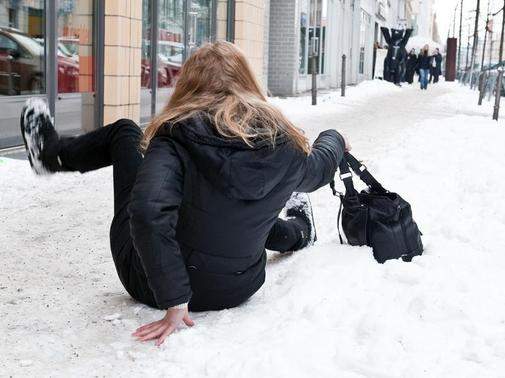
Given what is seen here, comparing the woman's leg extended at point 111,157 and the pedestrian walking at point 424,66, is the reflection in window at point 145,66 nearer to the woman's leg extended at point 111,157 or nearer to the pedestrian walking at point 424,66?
the woman's leg extended at point 111,157

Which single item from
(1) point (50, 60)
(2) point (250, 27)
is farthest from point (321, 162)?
(2) point (250, 27)

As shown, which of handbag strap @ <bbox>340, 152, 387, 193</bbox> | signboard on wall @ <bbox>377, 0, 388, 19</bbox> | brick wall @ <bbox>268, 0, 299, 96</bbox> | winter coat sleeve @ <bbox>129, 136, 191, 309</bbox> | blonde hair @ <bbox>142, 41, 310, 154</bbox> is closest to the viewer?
winter coat sleeve @ <bbox>129, 136, 191, 309</bbox>

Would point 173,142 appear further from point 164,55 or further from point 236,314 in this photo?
point 164,55

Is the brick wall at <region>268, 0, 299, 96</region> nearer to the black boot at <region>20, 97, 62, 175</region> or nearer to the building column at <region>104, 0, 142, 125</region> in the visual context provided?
the building column at <region>104, 0, 142, 125</region>

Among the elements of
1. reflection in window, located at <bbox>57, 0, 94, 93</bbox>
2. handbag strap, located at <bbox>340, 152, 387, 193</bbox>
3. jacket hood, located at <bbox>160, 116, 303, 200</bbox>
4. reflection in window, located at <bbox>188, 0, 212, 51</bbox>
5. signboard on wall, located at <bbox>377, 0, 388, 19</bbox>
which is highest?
signboard on wall, located at <bbox>377, 0, 388, 19</bbox>

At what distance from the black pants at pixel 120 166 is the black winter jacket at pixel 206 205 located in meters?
0.29

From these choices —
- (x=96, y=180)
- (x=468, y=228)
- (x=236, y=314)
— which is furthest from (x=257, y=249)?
(x=96, y=180)

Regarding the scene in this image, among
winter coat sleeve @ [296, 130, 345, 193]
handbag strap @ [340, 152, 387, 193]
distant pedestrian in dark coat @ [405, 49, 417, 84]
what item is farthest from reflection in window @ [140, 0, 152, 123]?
distant pedestrian in dark coat @ [405, 49, 417, 84]

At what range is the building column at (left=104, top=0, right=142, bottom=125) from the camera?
10352 mm

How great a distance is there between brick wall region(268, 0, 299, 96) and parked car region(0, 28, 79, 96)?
1369 cm

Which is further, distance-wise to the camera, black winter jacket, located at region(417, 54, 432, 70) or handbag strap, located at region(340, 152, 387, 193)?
black winter jacket, located at region(417, 54, 432, 70)

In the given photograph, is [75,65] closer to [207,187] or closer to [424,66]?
[207,187]

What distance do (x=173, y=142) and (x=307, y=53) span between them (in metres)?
23.4

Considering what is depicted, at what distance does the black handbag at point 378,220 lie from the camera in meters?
4.10
